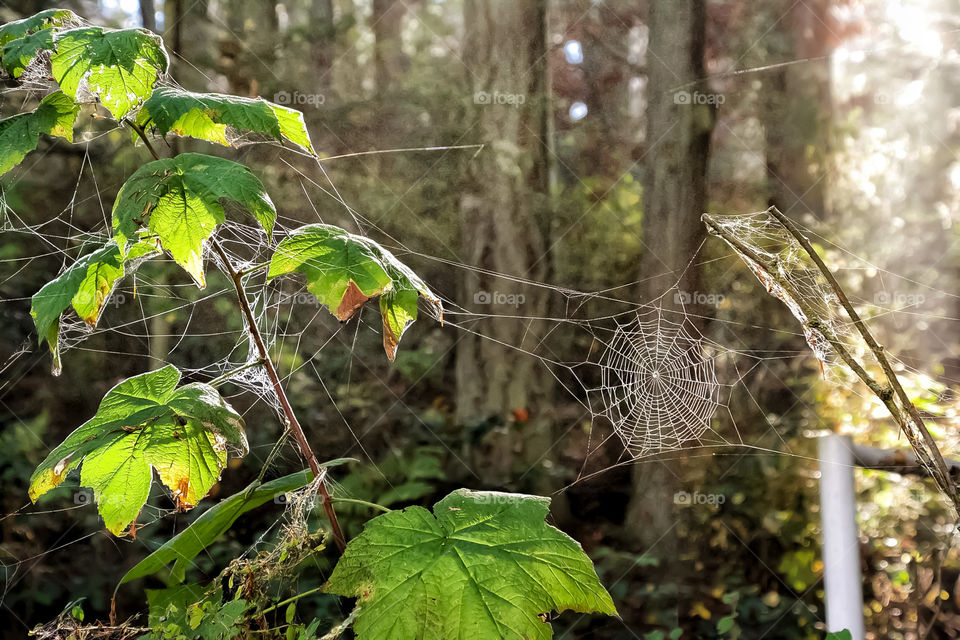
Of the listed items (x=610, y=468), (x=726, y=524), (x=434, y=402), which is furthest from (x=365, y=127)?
(x=726, y=524)

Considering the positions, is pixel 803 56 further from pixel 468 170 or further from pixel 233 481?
pixel 233 481

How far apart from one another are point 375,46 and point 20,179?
101cm

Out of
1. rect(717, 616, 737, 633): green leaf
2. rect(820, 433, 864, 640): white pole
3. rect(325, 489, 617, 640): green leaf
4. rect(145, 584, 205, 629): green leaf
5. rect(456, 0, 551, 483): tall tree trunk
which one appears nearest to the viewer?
rect(325, 489, 617, 640): green leaf

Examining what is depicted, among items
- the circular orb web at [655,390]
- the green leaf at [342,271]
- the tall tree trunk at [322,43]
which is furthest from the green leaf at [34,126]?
the circular orb web at [655,390]

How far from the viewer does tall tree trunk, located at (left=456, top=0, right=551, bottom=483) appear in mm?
1914

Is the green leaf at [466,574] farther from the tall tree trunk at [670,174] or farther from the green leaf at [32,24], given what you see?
the tall tree trunk at [670,174]

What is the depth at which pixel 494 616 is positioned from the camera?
1.71 ft

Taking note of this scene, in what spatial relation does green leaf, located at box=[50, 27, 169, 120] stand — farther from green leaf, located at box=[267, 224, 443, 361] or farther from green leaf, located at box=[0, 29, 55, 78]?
green leaf, located at box=[267, 224, 443, 361]

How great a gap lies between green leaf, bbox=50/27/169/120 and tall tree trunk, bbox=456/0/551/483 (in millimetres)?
1402

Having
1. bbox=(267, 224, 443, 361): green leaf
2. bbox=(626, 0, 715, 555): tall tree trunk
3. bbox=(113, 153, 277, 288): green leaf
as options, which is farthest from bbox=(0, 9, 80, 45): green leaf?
bbox=(626, 0, 715, 555): tall tree trunk

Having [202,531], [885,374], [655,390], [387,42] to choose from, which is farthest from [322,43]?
[885,374]

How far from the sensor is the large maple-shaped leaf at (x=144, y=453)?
0.54 meters

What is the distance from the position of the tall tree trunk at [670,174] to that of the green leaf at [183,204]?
1.50 metres

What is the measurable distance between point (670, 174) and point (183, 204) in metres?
1.59
